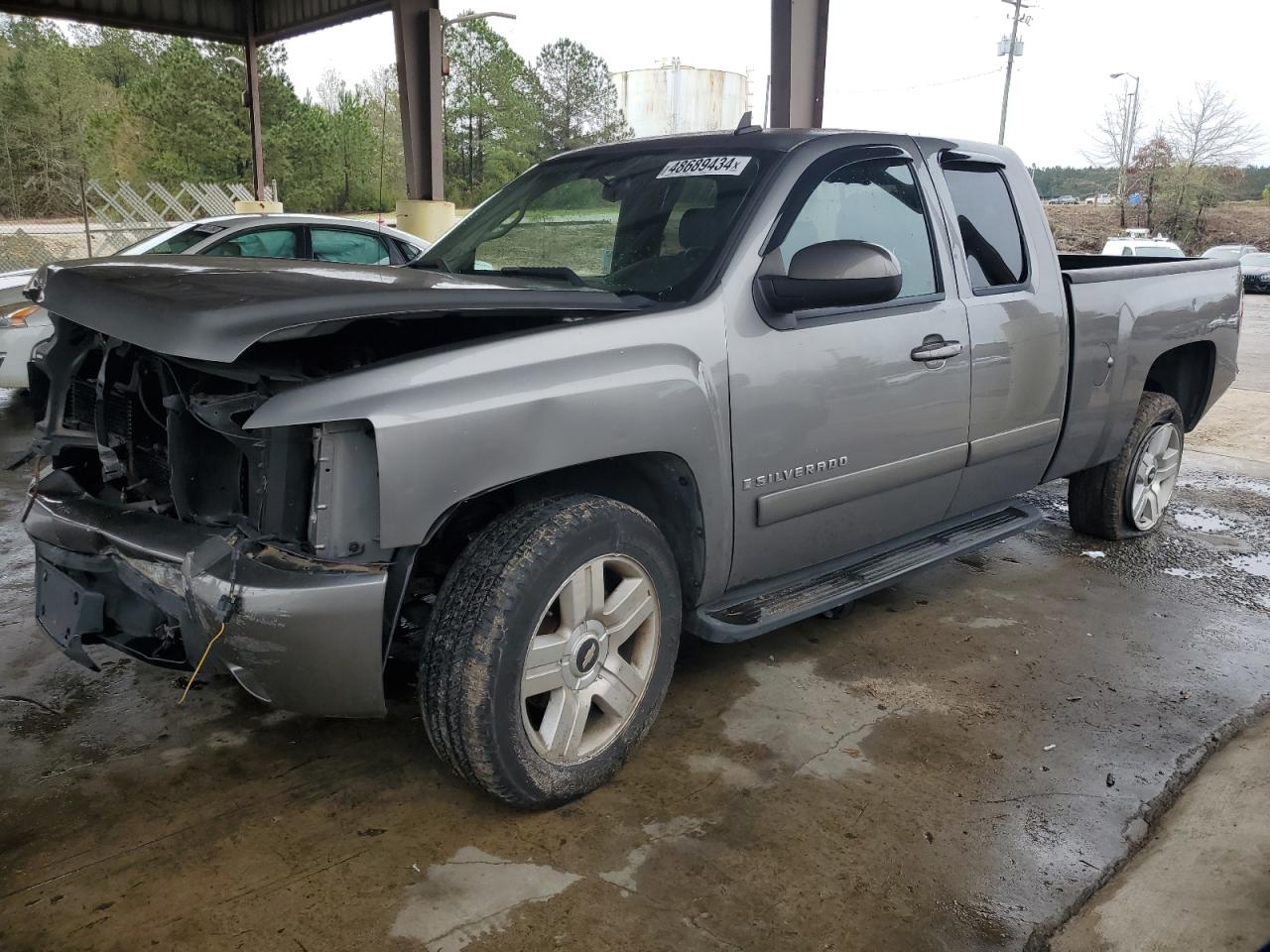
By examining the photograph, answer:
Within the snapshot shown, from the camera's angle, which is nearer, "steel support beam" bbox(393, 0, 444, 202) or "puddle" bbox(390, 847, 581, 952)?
"puddle" bbox(390, 847, 581, 952)

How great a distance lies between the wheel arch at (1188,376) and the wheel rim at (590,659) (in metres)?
3.49

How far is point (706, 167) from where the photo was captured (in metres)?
3.23

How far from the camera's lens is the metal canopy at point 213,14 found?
1462 cm

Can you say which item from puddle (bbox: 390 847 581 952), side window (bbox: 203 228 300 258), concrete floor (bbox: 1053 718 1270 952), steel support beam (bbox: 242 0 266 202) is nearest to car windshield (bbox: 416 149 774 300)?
puddle (bbox: 390 847 581 952)

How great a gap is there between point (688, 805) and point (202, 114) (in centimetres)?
4106

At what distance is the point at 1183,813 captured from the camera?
2.69 meters

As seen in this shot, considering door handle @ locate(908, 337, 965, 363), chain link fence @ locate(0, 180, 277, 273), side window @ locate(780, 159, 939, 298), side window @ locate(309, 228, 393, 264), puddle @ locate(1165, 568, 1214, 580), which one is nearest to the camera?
side window @ locate(780, 159, 939, 298)

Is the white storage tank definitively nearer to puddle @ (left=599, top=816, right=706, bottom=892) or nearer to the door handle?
the door handle

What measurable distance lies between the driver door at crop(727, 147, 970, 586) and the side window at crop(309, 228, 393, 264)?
5.09 meters

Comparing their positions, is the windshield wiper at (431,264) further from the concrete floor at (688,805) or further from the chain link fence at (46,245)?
the chain link fence at (46,245)

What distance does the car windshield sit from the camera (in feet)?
9.88

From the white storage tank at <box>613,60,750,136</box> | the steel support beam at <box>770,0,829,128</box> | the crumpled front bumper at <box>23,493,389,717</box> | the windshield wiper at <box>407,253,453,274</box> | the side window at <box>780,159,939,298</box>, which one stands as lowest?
the crumpled front bumper at <box>23,493,389,717</box>

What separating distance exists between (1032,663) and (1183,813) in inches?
38.4

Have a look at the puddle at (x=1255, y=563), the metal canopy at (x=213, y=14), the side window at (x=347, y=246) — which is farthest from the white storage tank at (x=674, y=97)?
the puddle at (x=1255, y=563)
